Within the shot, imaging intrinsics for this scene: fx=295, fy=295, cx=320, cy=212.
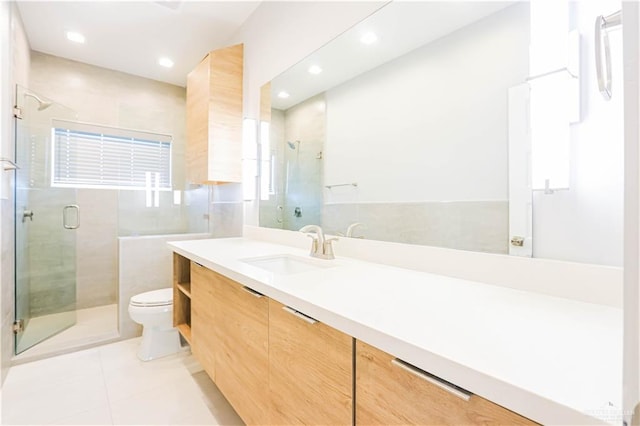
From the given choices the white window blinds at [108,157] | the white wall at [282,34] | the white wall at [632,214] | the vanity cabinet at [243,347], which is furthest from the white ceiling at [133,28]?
the white wall at [632,214]

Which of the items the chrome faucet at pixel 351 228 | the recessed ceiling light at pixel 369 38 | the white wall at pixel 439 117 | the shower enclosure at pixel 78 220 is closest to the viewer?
the white wall at pixel 439 117

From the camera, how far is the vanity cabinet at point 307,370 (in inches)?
28.9

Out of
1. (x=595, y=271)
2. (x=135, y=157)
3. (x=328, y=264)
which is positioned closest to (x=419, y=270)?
(x=328, y=264)

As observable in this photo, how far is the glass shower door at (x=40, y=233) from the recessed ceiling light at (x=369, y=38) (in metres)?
2.53

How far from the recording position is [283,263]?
5.45ft

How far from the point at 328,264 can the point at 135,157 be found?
113 inches

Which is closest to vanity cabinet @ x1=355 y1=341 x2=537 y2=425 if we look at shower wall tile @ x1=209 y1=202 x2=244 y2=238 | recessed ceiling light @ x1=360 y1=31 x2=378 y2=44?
recessed ceiling light @ x1=360 y1=31 x2=378 y2=44

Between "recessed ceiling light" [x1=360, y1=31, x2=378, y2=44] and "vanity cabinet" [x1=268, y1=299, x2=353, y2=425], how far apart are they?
127 cm

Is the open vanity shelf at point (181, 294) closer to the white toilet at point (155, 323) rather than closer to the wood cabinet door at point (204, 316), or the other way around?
the white toilet at point (155, 323)

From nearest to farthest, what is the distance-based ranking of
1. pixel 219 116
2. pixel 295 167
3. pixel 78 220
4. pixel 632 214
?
pixel 632 214, pixel 295 167, pixel 219 116, pixel 78 220

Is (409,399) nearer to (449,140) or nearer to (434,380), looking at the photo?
(434,380)

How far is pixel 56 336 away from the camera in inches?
93.3

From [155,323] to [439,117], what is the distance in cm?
224

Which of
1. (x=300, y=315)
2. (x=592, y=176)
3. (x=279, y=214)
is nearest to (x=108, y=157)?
(x=279, y=214)
